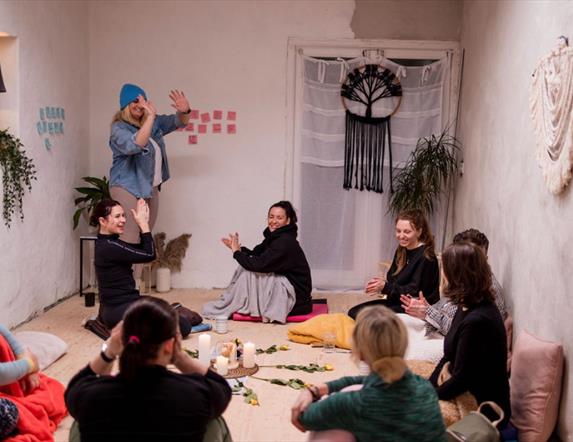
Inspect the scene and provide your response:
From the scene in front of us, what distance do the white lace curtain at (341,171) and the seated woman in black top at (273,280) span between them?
3.53 feet

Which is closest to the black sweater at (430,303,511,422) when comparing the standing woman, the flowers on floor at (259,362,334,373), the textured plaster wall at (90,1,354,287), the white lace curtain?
the flowers on floor at (259,362,334,373)

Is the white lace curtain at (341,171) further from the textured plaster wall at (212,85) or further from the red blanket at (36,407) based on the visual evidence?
the red blanket at (36,407)

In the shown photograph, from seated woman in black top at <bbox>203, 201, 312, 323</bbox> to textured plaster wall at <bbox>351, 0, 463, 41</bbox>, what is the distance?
2.10 meters

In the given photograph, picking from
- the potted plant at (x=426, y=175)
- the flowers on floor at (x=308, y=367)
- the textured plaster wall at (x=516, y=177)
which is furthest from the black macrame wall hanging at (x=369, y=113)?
the flowers on floor at (x=308, y=367)

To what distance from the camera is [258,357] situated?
14.2ft

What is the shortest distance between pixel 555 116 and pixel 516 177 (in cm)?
84

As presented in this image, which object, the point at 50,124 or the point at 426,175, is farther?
the point at 426,175

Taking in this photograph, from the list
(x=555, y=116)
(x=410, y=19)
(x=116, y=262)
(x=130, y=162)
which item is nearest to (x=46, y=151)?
(x=130, y=162)

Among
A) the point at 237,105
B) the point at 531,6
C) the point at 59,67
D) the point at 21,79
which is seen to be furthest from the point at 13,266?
the point at 531,6

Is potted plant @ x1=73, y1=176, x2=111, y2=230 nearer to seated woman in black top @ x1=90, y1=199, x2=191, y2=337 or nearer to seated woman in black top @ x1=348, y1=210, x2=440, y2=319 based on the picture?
seated woman in black top @ x1=90, y1=199, x2=191, y2=337

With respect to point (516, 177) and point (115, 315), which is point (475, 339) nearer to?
point (516, 177)

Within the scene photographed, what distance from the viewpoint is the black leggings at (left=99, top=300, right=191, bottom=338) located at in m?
4.57

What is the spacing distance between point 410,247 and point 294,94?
233 cm

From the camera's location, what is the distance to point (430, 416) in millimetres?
2125
